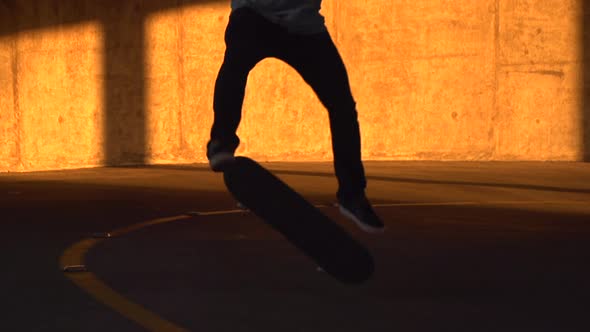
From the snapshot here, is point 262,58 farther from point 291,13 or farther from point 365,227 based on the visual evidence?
point 365,227

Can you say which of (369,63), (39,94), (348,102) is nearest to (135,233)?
(348,102)

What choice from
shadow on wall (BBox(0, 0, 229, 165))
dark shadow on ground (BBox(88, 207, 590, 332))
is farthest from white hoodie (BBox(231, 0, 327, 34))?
shadow on wall (BBox(0, 0, 229, 165))

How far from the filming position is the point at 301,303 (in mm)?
4305

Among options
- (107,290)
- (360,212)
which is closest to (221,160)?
(107,290)

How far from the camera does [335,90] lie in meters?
5.14

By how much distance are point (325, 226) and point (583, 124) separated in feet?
33.3

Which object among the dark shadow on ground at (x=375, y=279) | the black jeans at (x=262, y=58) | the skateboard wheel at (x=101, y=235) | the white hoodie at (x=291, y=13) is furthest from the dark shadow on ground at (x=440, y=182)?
the white hoodie at (x=291, y=13)

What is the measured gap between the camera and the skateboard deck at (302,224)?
14.1 feet

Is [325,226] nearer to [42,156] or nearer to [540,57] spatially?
[540,57]

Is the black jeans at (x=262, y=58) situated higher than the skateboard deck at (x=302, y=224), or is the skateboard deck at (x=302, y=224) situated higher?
the black jeans at (x=262, y=58)

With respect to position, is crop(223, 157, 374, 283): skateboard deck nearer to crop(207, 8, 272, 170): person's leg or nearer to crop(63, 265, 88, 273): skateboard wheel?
crop(207, 8, 272, 170): person's leg

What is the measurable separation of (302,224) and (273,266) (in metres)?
0.96

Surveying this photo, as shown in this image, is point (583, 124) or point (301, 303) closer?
point (301, 303)

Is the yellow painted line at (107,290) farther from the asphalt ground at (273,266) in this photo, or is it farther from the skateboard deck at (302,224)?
the skateboard deck at (302,224)
